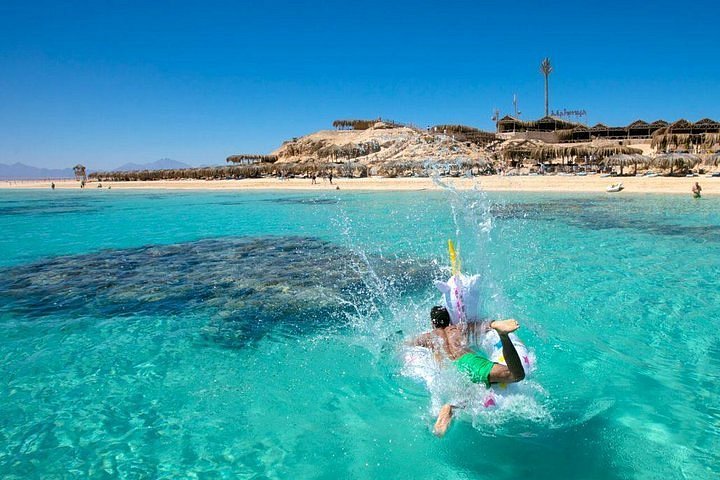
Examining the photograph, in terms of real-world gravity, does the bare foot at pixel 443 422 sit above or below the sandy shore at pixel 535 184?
below

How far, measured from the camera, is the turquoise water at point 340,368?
A: 11.8 ft

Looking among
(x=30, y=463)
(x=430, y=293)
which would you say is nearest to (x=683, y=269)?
(x=430, y=293)

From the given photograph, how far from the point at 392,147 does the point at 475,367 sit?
5822 centimetres

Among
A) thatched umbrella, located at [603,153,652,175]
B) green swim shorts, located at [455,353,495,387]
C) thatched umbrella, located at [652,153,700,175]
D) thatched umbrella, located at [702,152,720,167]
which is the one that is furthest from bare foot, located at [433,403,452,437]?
thatched umbrella, located at [702,152,720,167]

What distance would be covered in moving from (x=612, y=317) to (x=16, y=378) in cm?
747

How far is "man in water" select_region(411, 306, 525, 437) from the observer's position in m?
3.23

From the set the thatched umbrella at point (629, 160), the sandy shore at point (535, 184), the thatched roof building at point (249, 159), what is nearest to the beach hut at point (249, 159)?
the thatched roof building at point (249, 159)

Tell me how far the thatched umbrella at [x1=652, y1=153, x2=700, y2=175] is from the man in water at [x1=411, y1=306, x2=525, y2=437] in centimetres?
3375

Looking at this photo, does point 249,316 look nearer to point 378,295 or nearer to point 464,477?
point 378,295

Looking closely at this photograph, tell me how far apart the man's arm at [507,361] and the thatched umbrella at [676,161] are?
113 feet

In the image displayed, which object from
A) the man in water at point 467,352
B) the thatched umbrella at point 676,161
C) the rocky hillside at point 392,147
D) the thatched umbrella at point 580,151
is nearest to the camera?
the man in water at point 467,352

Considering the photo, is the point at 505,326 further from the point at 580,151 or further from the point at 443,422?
the point at 580,151

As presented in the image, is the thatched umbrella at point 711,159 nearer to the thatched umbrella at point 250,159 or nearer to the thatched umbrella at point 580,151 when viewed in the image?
the thatched umbrella at point 580,151

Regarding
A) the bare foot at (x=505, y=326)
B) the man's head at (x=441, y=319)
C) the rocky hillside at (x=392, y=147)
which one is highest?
the rocky hillside at (x=392, y=147)
